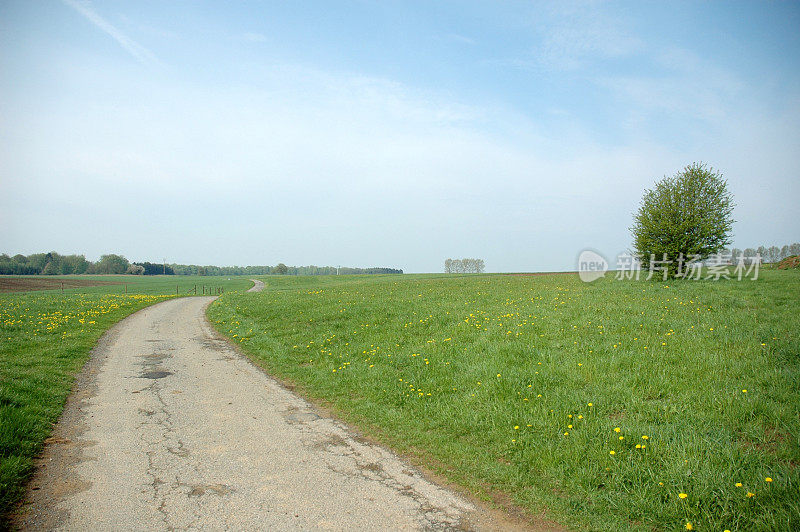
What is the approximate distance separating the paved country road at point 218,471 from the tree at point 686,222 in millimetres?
29200

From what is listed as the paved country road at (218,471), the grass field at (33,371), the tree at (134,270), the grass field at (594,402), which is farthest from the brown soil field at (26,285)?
the tree at (134,270)

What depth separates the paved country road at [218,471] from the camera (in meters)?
4.29

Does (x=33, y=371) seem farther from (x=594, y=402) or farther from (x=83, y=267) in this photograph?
(x=83, y=267)

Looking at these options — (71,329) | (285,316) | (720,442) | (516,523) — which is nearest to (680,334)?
(720,442)

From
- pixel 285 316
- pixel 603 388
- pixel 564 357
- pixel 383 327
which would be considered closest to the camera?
pixel 603 388

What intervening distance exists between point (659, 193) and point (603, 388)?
28584 mm

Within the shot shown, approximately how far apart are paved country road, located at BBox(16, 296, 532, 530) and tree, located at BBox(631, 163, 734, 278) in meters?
29.2

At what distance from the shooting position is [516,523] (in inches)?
169

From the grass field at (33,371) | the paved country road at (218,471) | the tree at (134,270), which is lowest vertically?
the paved country road at (218,471)

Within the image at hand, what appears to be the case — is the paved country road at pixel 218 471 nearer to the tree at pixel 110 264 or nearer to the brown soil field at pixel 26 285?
the brown soil field at pixel 26 285

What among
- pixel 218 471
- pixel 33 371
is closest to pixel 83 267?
pixel 33 371

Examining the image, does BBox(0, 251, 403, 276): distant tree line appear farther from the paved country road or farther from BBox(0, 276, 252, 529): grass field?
the paved country road

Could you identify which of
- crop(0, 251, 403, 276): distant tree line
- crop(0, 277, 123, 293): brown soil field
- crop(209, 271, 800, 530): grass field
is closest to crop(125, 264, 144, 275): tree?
crop(0, 251, 403, 276): distant tree line

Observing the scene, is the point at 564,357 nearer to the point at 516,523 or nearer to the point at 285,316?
the point at 516,523
